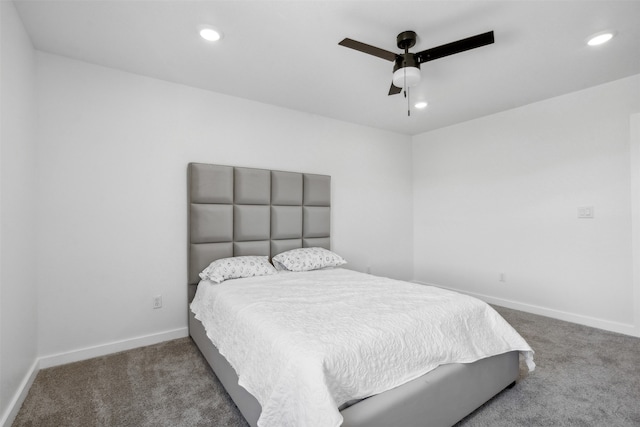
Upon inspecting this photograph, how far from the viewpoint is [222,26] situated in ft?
6.51

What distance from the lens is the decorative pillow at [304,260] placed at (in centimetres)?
302

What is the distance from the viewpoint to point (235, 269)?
8.68 ft

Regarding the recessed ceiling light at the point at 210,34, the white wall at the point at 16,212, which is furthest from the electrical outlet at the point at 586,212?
the white wall at the point at 16,212

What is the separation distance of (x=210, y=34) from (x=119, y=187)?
144 cm

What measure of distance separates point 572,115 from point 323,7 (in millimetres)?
2918

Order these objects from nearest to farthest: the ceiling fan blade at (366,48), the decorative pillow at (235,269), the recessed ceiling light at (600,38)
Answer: the ceiling fan blade at (366,48), the recessed ceiling light at (600,38), the decorative pillow at (235,269)

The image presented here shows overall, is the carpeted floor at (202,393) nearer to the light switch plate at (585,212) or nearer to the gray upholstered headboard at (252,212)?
the gray upholstered headboard at (252,212)

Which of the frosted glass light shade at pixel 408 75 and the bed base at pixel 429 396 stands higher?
the frosted glass light shade at pixel 408 75

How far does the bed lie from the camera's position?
139 centimetres

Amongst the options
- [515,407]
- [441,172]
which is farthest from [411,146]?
[515,407]

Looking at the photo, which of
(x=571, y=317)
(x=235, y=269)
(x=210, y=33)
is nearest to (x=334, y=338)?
(x=235, y=269)

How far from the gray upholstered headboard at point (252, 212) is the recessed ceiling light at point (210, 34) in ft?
3.52

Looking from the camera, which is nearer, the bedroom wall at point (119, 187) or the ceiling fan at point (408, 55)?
the ceiling fan at point (408, 55)

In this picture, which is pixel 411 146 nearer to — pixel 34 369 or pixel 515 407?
pixel 515 407
